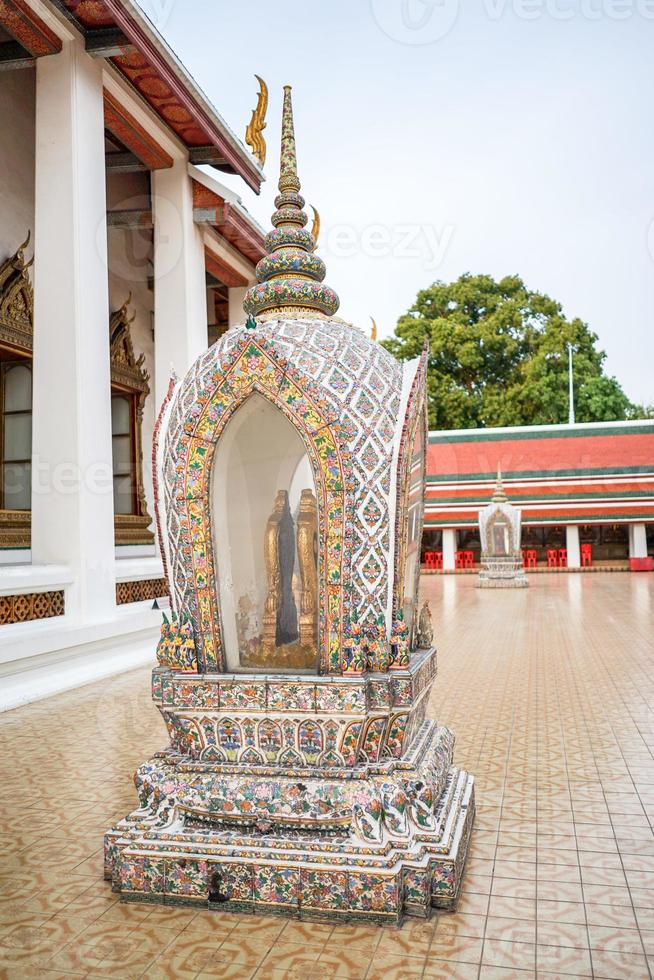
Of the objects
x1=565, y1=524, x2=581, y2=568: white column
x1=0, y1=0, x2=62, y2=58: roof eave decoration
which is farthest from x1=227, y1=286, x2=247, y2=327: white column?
x1=565, y1=524, x2=581, y2=568: white column

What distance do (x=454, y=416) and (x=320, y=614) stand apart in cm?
2257

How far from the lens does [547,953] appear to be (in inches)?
81.7

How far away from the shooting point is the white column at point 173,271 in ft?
30.8

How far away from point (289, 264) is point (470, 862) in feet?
7.54

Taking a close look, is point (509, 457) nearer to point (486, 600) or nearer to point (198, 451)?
point (486, 600)

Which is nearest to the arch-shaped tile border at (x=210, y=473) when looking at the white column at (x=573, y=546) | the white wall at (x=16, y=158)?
the white wall at (x=16, y=158)

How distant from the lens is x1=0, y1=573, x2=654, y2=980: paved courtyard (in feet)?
6.80

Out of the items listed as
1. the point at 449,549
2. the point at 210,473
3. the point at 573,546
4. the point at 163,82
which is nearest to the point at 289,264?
the point at 210,473

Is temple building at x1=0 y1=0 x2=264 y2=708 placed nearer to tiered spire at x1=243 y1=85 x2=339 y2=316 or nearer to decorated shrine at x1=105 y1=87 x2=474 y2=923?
decorated shrine at x1=105 y1=87 x2=474 y2=923

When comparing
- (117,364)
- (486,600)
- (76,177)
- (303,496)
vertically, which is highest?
(76,177)

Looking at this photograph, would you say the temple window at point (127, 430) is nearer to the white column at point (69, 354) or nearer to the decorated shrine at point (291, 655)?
the white column at point (69, 354)

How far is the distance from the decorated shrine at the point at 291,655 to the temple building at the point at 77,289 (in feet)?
11.3

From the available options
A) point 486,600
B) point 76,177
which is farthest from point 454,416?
point 76,177

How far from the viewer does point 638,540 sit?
20.5m
